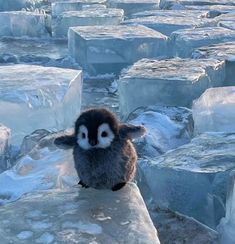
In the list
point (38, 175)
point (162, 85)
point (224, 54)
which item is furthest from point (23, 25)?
point (38, 175)

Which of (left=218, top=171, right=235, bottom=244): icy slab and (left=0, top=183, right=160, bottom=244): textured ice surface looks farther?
(left=218, top=171, right=235, bottom=244): icy slab

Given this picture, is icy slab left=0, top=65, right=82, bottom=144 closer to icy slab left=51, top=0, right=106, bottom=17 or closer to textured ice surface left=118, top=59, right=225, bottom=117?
textured ice surface left=118, top=59, right=225, bottom=117

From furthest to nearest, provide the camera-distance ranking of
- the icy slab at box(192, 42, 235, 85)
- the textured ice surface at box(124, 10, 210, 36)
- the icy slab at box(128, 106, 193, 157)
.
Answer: the textured ice surface at box(124, 10, 210, 36), the icy slab at box(192, 42, 235, 85), the icy slab at box(128, 106, 193, 157)

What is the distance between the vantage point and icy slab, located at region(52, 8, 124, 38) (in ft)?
21.7

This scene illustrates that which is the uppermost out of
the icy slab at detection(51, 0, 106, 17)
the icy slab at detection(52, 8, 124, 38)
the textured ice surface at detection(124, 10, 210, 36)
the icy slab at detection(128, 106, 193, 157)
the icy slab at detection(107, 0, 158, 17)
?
the icy slab at detection(128, 106, 193, 157)

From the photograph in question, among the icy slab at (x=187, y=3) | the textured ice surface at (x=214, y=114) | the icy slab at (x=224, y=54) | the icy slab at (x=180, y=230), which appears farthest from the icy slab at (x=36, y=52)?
the icy slab at (x=180, y=230)

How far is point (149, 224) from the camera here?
1810 mm

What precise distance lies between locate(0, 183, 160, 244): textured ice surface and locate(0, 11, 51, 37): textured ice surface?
4936 mm

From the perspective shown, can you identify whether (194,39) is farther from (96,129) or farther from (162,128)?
(96,129)

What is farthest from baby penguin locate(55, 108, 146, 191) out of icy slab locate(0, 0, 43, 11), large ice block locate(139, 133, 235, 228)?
icy slab locate(0, 0, 43, 11)

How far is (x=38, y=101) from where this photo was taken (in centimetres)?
356

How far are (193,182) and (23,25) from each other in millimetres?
4692

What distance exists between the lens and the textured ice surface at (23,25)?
6798 mm

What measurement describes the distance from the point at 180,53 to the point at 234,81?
89cm
